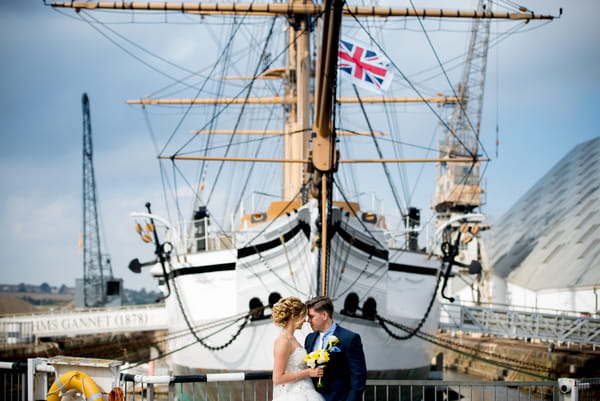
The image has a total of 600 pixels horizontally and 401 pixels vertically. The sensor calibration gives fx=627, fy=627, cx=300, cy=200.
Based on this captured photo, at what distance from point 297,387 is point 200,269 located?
11511mm

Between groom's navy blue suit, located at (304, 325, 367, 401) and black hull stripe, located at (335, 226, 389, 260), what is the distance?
939cm

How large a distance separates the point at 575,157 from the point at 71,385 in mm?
34348

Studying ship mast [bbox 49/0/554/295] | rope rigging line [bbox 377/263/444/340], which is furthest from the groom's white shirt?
rope rigging line [bbox 377/263/444/340]

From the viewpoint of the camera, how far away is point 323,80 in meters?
12.3

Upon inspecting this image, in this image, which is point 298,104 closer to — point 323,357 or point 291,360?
point 291,360

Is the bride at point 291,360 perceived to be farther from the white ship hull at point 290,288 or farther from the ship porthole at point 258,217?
the ship porthole at point 258,217

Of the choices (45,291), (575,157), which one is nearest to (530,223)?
(575,157)

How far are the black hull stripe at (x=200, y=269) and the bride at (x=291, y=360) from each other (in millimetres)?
10544

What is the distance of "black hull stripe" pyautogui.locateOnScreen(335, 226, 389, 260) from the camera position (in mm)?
13805

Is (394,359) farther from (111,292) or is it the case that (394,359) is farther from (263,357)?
(111,292)

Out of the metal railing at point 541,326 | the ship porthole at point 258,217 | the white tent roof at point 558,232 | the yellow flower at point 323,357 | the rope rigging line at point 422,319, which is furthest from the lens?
the white tent roof at point 558,232

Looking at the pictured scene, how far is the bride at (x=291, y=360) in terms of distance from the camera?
161 inches

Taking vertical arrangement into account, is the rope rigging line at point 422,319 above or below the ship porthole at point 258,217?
below

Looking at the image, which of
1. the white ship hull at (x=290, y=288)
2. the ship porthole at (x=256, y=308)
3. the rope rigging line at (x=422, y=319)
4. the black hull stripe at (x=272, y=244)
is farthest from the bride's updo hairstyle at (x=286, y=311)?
the rope rigging line at (x=422, y=319)
